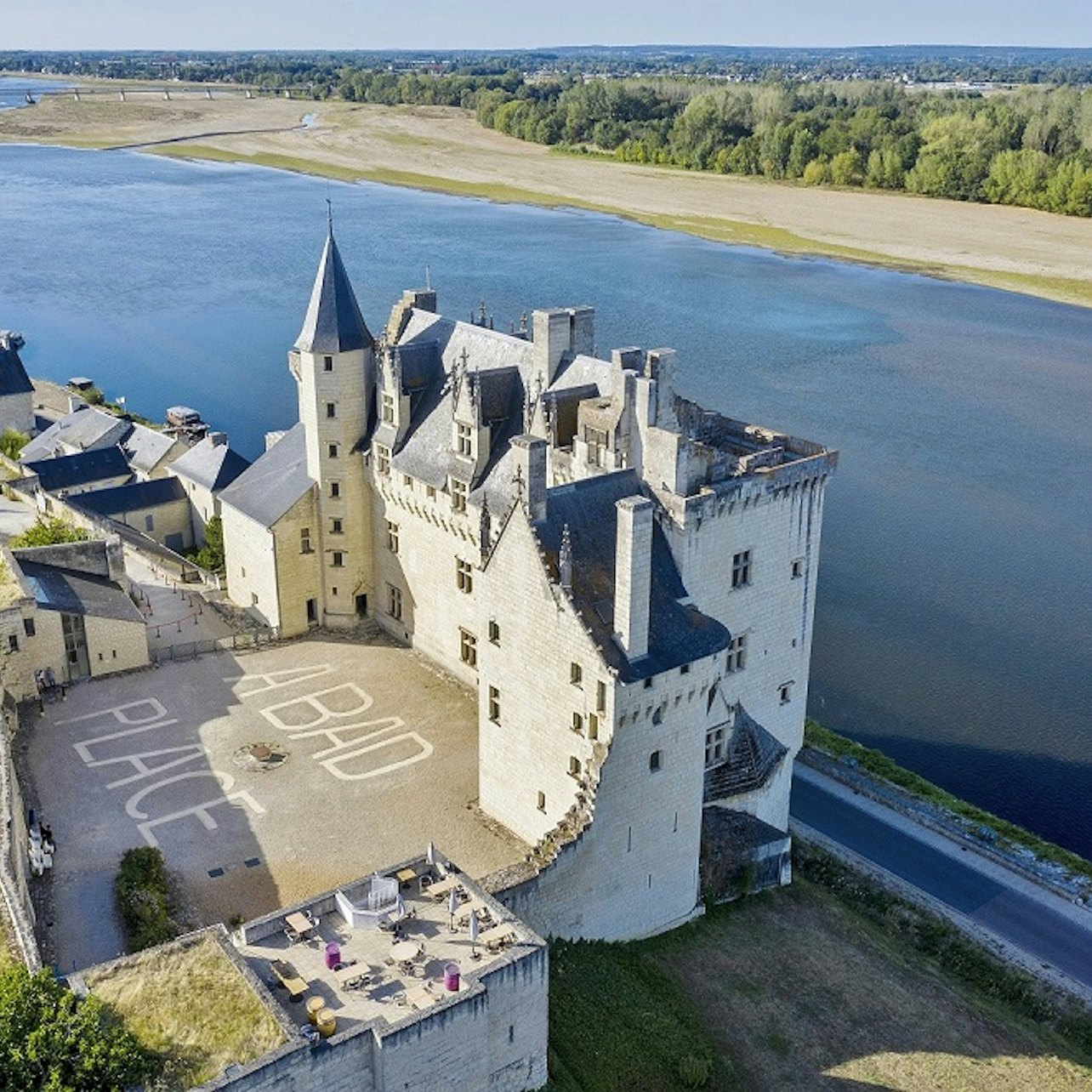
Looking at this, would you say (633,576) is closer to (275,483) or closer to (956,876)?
(956,876)

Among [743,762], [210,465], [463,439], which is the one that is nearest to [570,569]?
[743,762]

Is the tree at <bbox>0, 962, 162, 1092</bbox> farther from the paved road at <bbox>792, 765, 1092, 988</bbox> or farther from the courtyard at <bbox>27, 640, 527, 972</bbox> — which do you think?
the paved road at <bbox>792, 765, 1092, 988</bbox>

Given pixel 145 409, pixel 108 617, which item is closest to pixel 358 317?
pixel 108 617

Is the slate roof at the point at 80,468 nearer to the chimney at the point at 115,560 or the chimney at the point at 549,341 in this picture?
the chimney at the point at 115,560

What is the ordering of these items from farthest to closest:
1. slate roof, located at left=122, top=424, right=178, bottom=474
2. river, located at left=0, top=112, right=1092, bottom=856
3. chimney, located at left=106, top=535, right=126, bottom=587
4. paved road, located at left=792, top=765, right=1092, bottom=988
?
1. slate roof, located at left=122, top=424, right=178, bottom=474
2. river, located at left=0, top=112, right=1092, bottom=856
3. chimney, located at left=106, top=535, right=126, bottom=587
4. paved road, located at left=792, top=765, right=1092, bottom=988

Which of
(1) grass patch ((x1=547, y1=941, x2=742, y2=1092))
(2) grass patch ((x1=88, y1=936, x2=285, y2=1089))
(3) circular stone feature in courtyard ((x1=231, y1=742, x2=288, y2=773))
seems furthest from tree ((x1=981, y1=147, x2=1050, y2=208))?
(2) grass patch ((x1=88, y1=936, x2=285, y2=1089))
